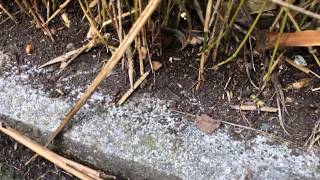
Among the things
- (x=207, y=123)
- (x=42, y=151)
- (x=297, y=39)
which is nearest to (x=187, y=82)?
(x=207, y=123)

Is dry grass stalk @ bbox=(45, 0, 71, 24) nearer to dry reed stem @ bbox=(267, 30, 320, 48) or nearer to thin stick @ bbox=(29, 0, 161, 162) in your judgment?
thin stick @ bbox=(29, 0, 161, 162)

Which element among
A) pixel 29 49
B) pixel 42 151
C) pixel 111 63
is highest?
pixel 111 63

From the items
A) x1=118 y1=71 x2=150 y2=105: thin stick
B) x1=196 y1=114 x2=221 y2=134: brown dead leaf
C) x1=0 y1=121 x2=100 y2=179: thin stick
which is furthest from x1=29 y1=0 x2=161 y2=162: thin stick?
x1=196 y1=114 x2=221 y2=134: brown dead leaf

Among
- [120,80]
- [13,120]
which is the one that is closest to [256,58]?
[120,80]

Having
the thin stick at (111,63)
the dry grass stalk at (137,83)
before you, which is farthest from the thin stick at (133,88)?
the thin stick at (111,63)

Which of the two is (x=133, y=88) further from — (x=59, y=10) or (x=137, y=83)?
(x=59, y=10)
